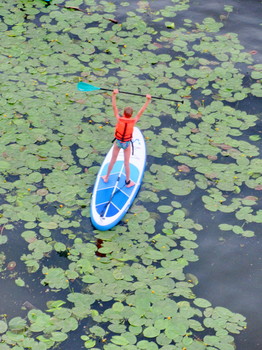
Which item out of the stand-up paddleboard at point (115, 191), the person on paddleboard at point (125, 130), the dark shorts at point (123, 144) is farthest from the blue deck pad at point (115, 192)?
the dark shorts at point (123, 144)

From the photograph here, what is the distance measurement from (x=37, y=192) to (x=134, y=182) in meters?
1.55

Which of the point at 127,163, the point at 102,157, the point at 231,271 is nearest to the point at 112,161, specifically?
the point at 127,163

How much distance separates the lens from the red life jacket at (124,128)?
33.9 feet

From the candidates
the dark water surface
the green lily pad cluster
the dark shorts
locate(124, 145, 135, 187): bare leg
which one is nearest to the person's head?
the dark shorts

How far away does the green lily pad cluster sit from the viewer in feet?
29.9

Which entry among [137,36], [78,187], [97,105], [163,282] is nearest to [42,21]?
[137,36]

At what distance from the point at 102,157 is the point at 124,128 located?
4.39ft

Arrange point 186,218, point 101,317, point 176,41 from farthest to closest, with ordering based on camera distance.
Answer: point 176,41
point 186,218
point 101,317

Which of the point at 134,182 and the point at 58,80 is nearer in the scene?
the point at 134,182

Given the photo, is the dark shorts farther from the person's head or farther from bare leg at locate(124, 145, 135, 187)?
the person's head

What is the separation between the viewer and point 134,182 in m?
11.0

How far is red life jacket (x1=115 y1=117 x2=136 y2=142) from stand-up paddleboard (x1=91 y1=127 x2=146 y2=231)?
0.83 meters

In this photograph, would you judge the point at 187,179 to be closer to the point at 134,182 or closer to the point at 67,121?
the point at 134,182

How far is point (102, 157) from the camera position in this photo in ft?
38.0
